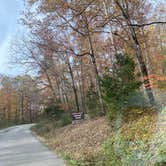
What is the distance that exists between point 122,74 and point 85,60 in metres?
25.1

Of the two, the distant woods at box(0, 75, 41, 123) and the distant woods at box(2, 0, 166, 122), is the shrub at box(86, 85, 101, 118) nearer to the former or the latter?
the distant woods at box(2, 0, 166, 122)

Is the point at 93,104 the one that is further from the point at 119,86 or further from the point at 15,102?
the point at 15,102

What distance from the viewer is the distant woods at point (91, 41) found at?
17.5 metres

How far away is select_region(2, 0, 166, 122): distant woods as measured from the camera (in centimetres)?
1747

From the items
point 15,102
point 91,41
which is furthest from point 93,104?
point 15,102

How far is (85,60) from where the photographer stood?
125ft

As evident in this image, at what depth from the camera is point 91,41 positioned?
26953 mm

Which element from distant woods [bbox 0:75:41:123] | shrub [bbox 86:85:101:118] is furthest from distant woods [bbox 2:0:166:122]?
distant woods [bbox 0:75:41:123]

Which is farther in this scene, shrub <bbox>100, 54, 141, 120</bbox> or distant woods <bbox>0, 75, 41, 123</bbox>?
distant woods <bbox>0, 75, 41, 123</bbox>

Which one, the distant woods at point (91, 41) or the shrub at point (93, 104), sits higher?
the distant woods at point (91, 41)

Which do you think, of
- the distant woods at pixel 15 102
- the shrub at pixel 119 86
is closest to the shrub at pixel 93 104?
Answer: the shrub at pixel 119 86

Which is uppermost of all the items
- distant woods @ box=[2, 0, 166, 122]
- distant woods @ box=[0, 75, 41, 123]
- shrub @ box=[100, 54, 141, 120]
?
distant woods @ box=[0, 75, 41, 123]

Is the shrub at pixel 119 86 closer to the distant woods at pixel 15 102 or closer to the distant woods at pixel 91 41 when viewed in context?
the distant woods at pixel 91 41

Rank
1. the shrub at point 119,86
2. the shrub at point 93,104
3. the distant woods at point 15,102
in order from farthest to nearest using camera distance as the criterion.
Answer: the distant woods at point 15,102
the shrub at point 93,104
the shrub at point 119,86
